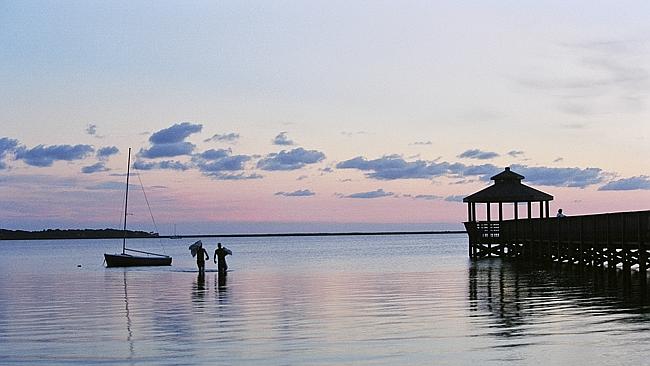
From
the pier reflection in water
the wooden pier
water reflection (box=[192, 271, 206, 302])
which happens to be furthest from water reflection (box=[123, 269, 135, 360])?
the wooden pier

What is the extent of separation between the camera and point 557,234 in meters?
44.5

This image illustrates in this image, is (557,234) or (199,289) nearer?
(199,289)

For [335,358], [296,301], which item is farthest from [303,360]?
[296,301]

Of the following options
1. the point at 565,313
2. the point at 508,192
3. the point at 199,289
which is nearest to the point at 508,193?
the point at 508,192

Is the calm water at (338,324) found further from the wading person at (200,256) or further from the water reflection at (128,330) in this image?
the wading person at (200,256)

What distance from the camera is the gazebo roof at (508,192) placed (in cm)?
5416

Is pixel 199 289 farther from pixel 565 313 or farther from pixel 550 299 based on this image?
pixel 565 313

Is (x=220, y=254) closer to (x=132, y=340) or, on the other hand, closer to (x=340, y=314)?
(x=340, y=314)

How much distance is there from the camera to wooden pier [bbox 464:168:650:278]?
111 feet

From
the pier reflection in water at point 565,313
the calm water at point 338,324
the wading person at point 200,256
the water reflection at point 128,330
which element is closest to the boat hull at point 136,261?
the wading person at point 200,256

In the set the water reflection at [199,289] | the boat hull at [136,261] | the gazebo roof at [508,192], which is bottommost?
the water reflection at [199,289]

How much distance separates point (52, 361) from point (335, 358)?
4.08m

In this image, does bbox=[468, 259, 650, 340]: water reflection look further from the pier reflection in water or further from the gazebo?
the gazebo

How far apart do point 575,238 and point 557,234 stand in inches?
113
